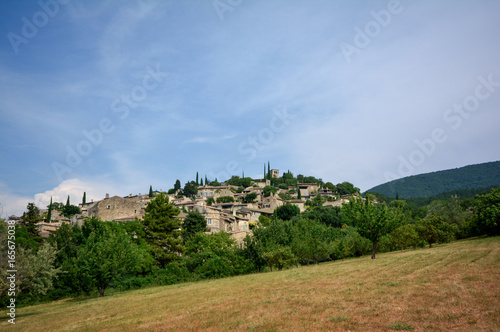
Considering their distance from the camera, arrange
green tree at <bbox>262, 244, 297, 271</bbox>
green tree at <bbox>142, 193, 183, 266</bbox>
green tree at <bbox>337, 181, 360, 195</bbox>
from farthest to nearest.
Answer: green tree at <bbox>337, 181, 360, 195</bbox> → green tree at <bbox>142, 193, 183, 266</bbox> → green tree at <bbox>262, 244, 297, 271</bbox>

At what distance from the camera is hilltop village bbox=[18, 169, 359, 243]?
74938 mm

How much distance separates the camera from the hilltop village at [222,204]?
246ft

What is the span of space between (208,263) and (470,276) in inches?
1152

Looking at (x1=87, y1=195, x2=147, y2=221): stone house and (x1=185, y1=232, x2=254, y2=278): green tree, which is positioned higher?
(x1=87, y1=195, x2=147, y2=221): stone house

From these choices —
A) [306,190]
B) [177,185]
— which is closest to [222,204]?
[177,185]

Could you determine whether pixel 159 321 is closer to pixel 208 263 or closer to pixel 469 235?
pixel 208 263

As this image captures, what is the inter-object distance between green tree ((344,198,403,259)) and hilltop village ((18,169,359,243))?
27.7 m

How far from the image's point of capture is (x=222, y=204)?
392 ft

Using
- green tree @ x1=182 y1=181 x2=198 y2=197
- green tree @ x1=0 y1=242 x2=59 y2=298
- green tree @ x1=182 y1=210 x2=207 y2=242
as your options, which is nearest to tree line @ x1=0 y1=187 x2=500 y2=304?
green tree @ x1=0 y1=242 x2=59 y2=298

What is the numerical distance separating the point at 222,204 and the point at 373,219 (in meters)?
87.8

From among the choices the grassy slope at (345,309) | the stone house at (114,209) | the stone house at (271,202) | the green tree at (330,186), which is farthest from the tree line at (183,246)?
the green tree at (330,186)

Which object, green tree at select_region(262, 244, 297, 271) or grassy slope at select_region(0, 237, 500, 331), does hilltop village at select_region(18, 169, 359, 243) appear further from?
grassy slope at select_region(0, 237, 500, 331)

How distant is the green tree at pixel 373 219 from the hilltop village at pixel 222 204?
90.8 feet

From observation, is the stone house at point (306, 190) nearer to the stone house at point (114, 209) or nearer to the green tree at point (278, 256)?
the stone house at point (114, 209)
